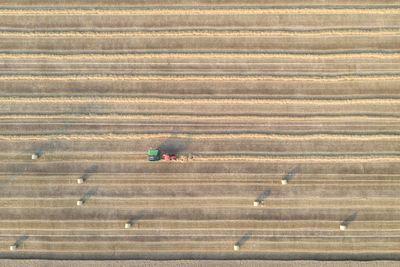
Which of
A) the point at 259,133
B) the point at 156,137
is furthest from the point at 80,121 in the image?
the point at 259,133

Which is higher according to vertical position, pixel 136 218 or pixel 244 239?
pixel 136 218

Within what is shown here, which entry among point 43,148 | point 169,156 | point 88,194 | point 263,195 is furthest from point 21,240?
point 263,195

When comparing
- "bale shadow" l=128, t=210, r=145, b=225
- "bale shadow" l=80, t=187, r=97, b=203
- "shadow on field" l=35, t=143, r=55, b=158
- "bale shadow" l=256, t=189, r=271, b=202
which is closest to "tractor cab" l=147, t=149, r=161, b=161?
"bale shadow" l=128, t=210, r=145, b=225

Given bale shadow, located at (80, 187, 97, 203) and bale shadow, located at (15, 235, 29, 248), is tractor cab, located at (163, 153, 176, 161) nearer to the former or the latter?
bale shadow, located at (80, 187, 97, 203)

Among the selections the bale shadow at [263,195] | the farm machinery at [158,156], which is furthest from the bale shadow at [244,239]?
the farm machinery at [158,156]

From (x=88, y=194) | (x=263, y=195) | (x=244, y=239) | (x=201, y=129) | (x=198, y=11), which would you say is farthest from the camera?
(x=198, y=11)

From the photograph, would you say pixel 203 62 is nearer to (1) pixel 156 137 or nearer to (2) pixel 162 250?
(1) pixel 156 137

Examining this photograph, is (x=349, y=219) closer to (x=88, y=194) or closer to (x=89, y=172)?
(x=88, y=194)

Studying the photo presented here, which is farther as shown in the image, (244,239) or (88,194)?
(88,194)
